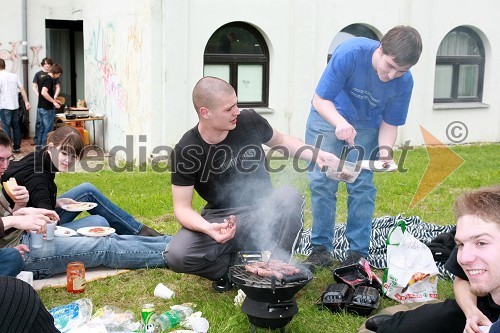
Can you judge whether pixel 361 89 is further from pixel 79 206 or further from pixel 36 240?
pixel 36 240

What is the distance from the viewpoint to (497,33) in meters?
13.5

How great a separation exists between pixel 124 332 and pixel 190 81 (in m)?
7.57

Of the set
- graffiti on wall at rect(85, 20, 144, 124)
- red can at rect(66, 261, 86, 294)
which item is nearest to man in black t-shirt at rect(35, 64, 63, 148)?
graffiti on wall at rect(85, 20, 144, 124)

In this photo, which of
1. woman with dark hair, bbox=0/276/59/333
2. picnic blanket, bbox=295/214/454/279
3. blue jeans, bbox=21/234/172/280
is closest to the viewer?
woman with dark hair, bbox=0/276/59/333

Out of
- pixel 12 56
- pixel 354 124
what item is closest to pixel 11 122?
pixel 12 56

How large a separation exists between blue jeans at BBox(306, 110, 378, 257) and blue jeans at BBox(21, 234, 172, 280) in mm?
1342

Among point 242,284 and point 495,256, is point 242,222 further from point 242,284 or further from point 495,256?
point 495,256

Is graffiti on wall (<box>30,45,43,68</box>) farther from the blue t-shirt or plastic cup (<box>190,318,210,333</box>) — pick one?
plastic cup (<box>190,318,210,333</box>)

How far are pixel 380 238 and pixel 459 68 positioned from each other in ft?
30.2

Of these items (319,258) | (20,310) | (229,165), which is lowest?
(319,258)

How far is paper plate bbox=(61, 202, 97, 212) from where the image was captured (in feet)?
17.0

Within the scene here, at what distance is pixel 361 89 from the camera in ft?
16.0

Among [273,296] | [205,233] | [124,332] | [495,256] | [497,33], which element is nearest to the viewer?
[495,256]

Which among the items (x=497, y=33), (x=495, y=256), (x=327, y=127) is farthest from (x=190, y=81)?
(x=495, y=256)
